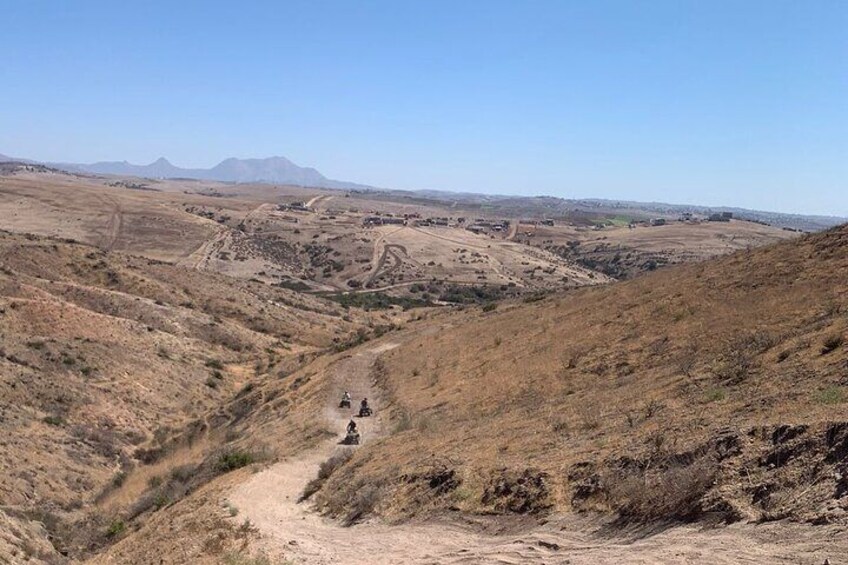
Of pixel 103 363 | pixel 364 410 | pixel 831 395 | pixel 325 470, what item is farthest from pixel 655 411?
pixel 103 363

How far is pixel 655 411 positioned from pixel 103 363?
1227 inches

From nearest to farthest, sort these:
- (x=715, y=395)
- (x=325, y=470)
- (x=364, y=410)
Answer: (x=715, y=395) → (x=325, y=470) → (x=364, y=410)

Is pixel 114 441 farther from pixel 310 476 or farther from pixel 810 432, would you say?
pixel 810 432

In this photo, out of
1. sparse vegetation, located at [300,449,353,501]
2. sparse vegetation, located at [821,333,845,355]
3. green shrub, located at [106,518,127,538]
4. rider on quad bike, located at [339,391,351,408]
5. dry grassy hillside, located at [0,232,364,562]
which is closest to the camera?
sparse vegetation, located at [821,333,845,355]

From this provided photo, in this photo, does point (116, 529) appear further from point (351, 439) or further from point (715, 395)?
point (715, 395)

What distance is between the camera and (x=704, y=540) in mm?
8992

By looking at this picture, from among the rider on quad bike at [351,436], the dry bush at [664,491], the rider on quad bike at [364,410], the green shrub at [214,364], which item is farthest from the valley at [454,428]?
the rider on quad bike at [351,436]

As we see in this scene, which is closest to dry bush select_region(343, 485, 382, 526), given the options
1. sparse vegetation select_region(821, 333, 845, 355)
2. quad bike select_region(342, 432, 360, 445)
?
quad bike select_region(342, 432, 360, 445)

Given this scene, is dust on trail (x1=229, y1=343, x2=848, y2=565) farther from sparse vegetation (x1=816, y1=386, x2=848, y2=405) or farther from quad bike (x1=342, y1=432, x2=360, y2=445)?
sparse vegetation (x1=816, y1=386, x2=848, y2=405)

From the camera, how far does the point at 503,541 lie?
11.3 meters

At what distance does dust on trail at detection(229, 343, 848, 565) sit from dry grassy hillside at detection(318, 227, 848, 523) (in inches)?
18.5

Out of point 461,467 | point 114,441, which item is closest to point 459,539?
point 461,467

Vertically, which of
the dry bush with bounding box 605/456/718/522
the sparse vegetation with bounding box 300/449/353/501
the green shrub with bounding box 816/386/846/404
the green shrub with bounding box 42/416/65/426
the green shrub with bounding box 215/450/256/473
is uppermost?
the green shrub with bounding box 816/386/846/404

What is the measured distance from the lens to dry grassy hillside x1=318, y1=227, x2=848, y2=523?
399 inches
